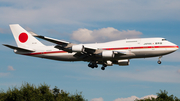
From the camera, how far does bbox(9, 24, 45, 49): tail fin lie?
191ft

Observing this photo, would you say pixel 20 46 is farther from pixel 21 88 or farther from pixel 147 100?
pixel 147 100

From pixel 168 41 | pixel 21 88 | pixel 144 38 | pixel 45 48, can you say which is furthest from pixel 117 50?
pixel 21 88

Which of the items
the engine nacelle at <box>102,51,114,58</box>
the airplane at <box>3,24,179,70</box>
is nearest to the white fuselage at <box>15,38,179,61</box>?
the airplane at <box>3,24,179,70</box>

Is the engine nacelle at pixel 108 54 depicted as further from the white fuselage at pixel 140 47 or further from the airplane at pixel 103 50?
the white fuselage at pixel 140 47

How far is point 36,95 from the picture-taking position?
50812 millimetres

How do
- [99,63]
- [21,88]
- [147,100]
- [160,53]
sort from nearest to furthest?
[160,53] → [21,88] → [99,63] → [147,100]

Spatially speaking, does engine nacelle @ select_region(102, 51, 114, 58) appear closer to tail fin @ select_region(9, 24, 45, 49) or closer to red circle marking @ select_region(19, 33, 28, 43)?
tail fin @ select_region(9, 24, 45, 49)

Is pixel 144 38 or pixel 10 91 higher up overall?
pixel 144 38

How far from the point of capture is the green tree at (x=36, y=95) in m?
48.9

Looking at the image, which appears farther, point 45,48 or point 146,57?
point 45,48

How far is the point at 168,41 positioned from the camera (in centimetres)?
4884

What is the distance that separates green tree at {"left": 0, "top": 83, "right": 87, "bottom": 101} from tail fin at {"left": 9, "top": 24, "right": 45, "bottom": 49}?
9892 millimetres

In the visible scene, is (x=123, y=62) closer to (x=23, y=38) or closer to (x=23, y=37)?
(x=23, y=38)

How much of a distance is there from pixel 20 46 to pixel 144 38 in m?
29.0
